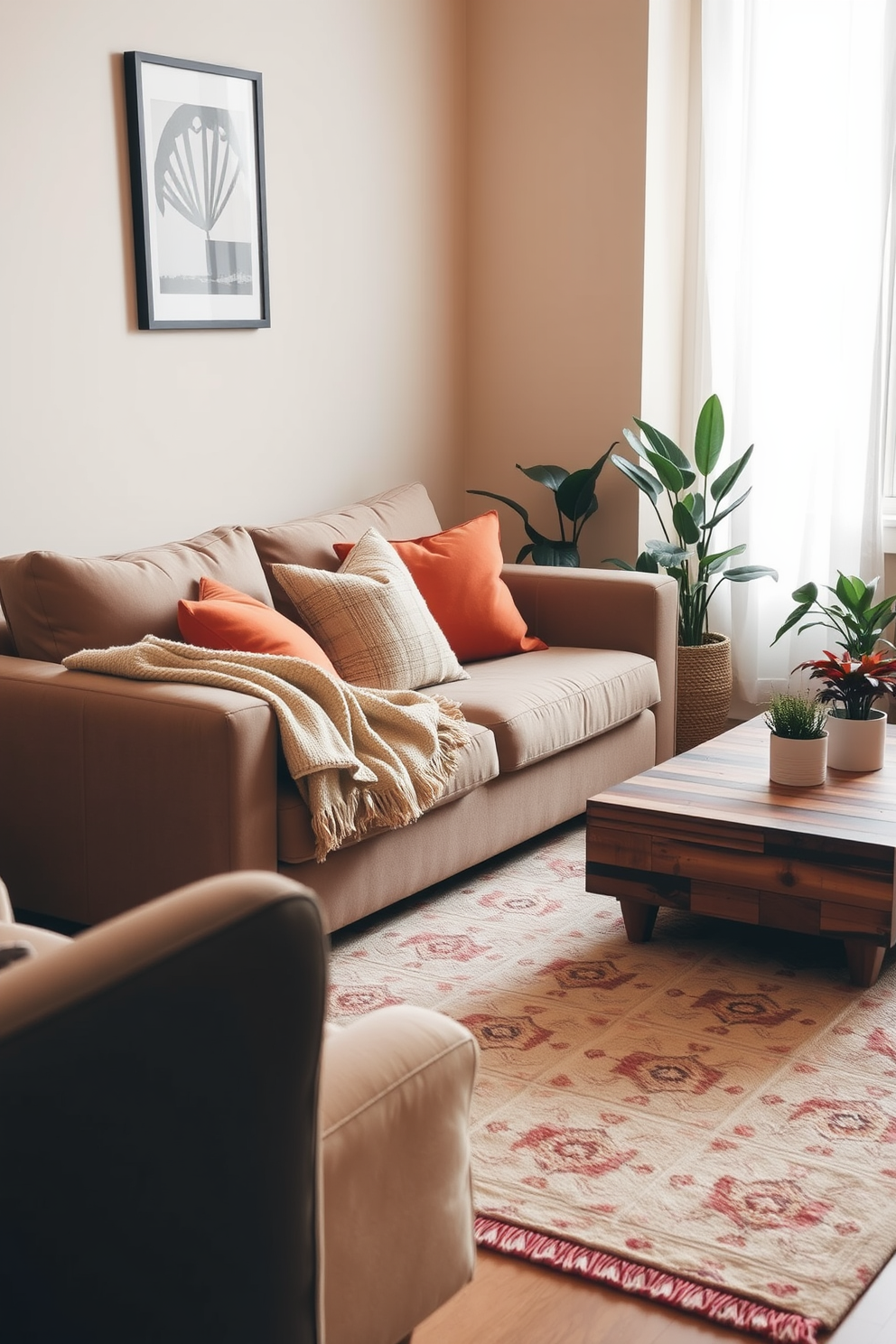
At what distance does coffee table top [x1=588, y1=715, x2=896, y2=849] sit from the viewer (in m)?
2.81

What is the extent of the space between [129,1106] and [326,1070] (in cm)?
59

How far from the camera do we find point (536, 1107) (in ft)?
7.63

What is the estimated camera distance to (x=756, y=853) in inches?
111

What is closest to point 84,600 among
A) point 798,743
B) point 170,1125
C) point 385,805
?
point 385,805

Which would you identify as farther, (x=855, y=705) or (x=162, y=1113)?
(x=855, y=705)

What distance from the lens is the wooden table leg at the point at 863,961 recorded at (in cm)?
279

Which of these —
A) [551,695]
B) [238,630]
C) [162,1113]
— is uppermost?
[162,1113]

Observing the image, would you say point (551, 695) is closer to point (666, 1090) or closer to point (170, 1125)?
point (666, 1090)

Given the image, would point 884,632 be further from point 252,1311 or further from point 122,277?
point 252,1311

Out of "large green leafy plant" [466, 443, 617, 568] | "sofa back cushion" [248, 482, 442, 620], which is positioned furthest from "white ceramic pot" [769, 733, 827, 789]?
"large green leafy plant" [466, 443, 617, 568]

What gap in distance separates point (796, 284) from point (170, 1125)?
4289mm

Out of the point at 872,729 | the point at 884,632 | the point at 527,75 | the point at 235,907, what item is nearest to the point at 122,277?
the point at 527,75

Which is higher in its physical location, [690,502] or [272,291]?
[272,291]

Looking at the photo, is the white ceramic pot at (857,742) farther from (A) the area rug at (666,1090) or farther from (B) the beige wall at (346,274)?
(B) the beige wall at (346,274)
